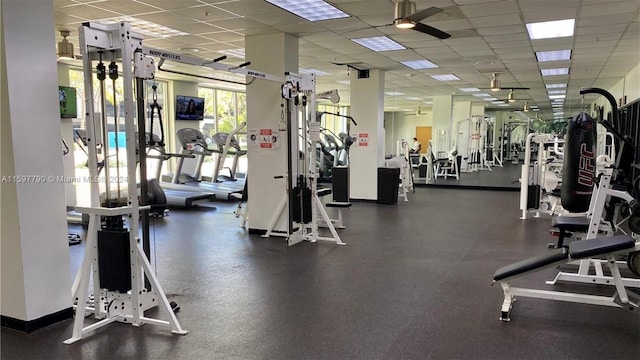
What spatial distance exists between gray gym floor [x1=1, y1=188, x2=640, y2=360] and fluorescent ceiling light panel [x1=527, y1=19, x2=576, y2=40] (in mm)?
2675

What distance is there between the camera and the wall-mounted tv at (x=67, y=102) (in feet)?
23.1

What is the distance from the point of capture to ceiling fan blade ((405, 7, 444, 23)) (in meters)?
3.92

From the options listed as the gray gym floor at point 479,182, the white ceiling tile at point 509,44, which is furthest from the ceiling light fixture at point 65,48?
the gray gym floor at point 479,182

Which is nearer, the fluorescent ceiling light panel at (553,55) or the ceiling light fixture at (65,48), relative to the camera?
the ceiling light fixture at (65,48)

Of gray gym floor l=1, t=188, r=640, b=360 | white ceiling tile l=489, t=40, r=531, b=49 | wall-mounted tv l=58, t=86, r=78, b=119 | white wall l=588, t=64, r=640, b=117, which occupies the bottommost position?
gray gym floor l=1, t=188, r=640, b=360

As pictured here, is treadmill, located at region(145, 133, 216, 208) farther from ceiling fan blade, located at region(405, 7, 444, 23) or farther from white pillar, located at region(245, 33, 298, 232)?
ceiling fan blade, located at region(405, 7, 444, 23)

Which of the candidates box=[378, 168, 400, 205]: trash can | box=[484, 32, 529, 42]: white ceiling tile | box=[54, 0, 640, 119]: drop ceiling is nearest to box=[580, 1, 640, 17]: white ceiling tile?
box=[54, 0, 640, 119]: drop ceiling

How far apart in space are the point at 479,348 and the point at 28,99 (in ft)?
10.7

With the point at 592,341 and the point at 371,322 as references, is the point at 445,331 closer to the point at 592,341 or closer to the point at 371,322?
the point at 371,322

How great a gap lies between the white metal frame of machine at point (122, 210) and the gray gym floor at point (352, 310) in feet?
0.39

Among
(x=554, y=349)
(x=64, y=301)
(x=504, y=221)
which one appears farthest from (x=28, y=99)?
(x=504, y=221)

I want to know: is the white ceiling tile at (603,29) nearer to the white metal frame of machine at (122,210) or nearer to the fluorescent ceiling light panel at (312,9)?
the fluorescent ceiling light panel at (312,9)

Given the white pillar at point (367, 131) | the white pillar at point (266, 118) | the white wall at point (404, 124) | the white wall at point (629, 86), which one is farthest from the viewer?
the white wall at point (404, 124)

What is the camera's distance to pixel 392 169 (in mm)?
8953
